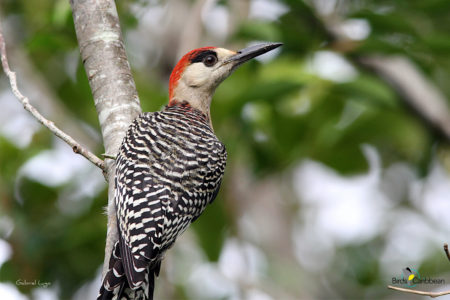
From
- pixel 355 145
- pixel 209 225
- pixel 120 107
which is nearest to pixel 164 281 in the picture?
pixel 209 225

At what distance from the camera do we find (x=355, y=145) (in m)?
5.59

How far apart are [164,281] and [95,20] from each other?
2.15 meters

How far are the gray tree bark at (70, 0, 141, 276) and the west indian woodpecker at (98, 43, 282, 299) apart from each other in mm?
100

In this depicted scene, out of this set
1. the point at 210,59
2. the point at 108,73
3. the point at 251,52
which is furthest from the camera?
the point at 210,59

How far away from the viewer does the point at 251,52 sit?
5.13 metres

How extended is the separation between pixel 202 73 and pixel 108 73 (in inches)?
58.4

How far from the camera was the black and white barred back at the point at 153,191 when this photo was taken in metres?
3.48

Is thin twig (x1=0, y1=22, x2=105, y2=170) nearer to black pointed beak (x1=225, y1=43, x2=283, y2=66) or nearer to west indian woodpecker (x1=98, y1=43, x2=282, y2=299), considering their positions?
west indian woodpecker (x1=98, y1=43, x2=282, y2=299)

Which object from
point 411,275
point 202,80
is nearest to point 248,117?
point 202,80

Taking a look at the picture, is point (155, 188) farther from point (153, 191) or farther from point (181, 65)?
point (181, 65)

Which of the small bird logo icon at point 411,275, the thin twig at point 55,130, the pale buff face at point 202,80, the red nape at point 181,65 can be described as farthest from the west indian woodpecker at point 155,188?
the small bird logo icon at point 411,275

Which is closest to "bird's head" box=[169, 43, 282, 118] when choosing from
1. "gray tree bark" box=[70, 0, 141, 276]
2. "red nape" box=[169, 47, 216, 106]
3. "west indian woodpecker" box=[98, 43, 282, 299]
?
"red nape" box=[169, 47, 216, 106]

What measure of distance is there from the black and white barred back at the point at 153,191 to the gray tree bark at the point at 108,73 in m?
0.11

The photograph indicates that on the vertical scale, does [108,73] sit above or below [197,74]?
below
